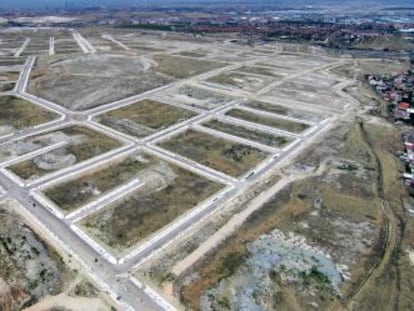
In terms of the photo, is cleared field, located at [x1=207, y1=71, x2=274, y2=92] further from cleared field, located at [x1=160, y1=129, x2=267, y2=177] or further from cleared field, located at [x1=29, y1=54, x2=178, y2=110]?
cleared field, located at [x1=160, y1=129, x2=267, y2=177]

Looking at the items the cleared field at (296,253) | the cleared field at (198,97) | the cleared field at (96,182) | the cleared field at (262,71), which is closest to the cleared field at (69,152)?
the cleared field at (96,182)

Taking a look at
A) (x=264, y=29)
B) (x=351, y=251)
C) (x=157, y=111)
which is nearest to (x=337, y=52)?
(x=264, y=29)

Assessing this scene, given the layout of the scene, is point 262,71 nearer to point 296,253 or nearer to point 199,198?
point 199,198

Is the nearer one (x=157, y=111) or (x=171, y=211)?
(x=171, y=211)

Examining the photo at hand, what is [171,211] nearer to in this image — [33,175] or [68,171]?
[68,171]

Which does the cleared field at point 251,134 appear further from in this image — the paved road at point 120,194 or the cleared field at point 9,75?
the cleared field at point 9,75

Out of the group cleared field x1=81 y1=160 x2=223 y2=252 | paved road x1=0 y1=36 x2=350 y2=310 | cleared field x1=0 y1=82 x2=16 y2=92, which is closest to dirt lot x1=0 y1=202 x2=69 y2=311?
paved road x1=0 y1=36 x2=350 y2=310

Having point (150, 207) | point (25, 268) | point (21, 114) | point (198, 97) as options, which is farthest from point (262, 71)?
point (25, 268)

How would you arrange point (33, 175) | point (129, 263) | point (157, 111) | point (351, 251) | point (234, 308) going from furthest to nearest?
point (157, 111)
point (33, 175)
point (351, 251)
point (129, 263)
point (234, 308)
